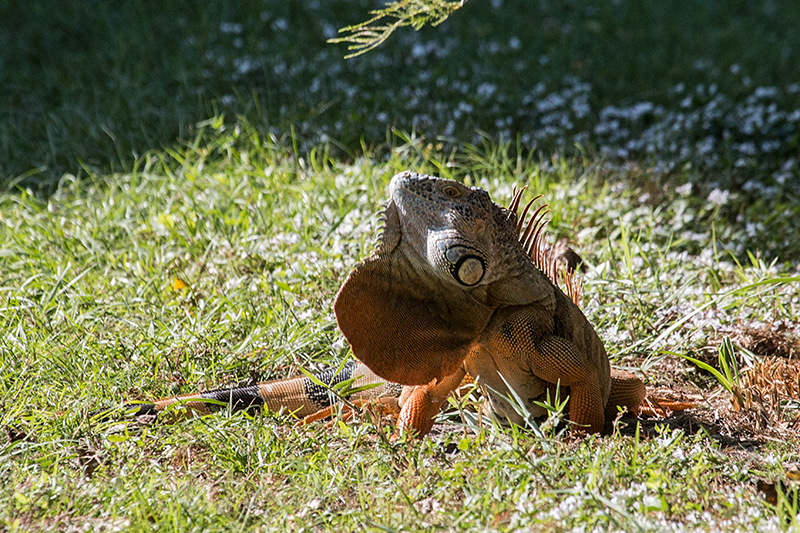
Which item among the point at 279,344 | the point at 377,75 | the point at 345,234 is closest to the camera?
the point at 279,344

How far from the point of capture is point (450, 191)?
270cm

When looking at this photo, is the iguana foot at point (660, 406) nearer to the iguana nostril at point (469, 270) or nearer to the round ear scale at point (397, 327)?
the round ear scale at point (397, 327)

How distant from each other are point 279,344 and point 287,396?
392 mm

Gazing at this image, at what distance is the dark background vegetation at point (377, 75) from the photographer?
19.3 feet

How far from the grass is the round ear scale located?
260mm

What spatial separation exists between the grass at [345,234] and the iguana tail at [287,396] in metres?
0.13

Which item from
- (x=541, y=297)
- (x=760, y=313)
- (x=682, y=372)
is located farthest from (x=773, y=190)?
(x=541, y=297)

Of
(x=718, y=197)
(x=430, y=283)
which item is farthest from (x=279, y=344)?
(x=718, y=197)

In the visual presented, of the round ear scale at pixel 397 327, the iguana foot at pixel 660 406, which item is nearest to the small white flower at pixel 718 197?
the iguana foot at pixel 660 406

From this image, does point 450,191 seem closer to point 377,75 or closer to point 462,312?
point 462,312

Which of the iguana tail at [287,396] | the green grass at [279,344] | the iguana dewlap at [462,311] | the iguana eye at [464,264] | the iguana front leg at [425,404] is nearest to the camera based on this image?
the green grass at [279,344]

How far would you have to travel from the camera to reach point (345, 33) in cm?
724

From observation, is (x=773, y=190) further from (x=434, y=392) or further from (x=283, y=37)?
(x=283, y=37)

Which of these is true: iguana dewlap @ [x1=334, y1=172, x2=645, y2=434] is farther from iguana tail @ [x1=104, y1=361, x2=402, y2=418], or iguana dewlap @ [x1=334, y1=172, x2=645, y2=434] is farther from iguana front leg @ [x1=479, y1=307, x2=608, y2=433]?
iguana tail @ [x1=104, y1=361, x2=402, y2=418]
